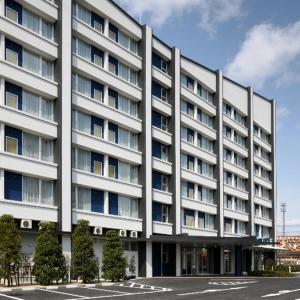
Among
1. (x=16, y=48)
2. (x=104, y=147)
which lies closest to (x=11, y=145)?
(x=16, y=48)

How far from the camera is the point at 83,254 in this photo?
38.4 m

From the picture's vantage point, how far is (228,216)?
2667 inches

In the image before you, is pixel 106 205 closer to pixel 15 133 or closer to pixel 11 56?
pixel 15 133

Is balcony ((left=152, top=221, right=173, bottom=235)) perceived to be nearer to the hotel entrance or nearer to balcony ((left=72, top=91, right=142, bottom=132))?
the hotel entrance

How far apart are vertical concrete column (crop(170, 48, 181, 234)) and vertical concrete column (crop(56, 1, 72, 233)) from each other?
1617 centimetres

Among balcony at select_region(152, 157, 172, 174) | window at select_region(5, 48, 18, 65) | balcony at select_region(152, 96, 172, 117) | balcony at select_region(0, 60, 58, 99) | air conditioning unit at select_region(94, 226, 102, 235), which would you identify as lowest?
air conditioning unit at select_region(94, 226, 102, 235)

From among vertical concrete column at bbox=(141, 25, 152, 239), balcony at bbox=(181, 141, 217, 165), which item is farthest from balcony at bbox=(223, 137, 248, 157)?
vertical concrete column at bbox=(141, 25, 152, 239)

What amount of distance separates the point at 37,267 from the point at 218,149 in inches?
1379

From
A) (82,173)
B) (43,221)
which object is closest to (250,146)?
(82,173)

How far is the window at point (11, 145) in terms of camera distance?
37.7 metres

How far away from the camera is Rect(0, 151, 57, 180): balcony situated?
36.8 meters

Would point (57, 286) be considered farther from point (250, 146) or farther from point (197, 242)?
point (250, 146)

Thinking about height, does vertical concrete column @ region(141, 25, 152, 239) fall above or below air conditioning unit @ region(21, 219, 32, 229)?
above

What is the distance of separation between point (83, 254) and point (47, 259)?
406 centimetres
